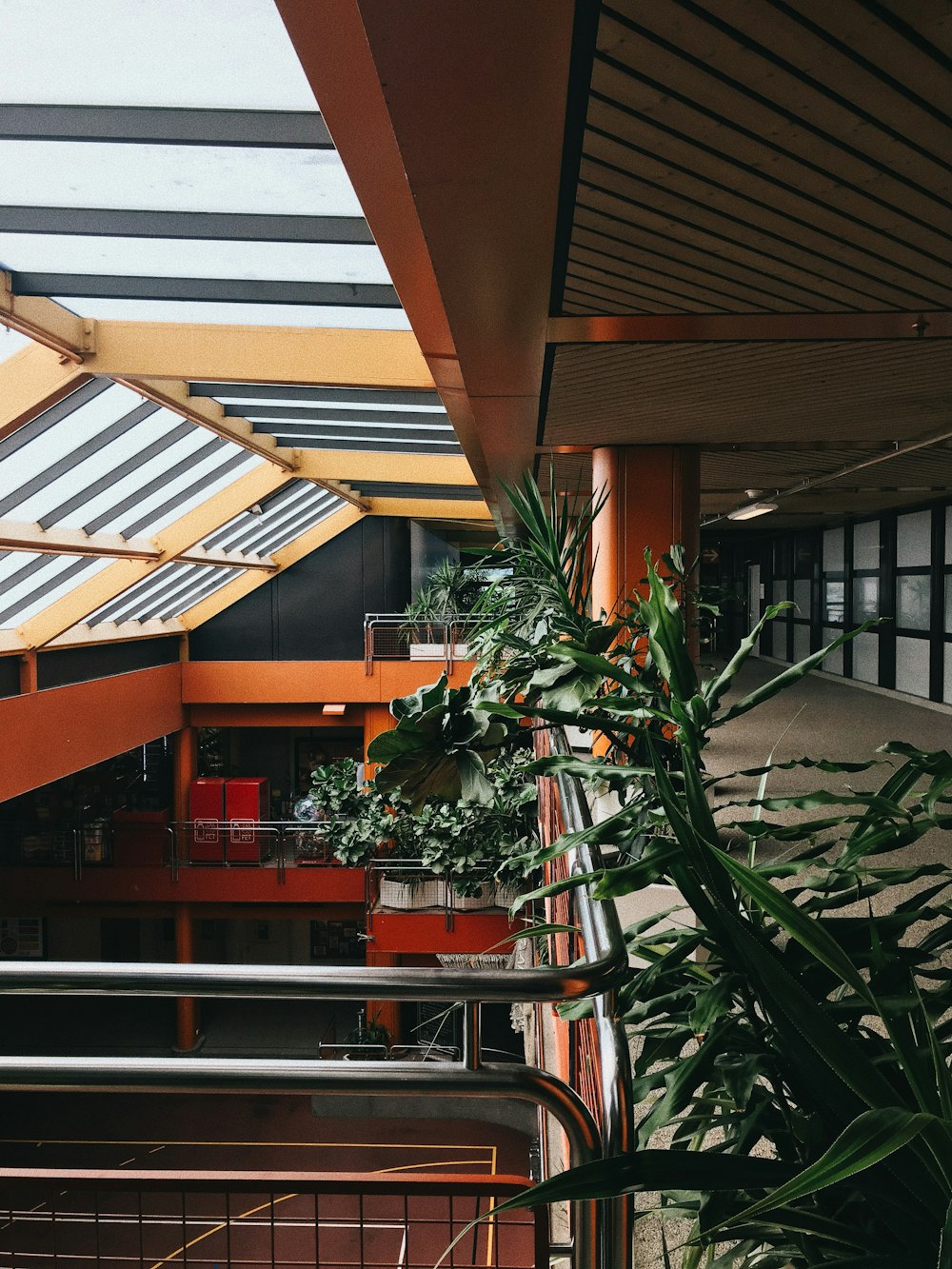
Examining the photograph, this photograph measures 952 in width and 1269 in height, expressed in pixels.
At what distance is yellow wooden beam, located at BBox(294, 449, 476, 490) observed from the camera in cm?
998

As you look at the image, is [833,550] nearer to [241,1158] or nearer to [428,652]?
[428,652]

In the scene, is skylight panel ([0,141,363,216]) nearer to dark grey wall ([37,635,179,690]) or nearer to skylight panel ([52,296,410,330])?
skylight panel ([52,296,410,330])

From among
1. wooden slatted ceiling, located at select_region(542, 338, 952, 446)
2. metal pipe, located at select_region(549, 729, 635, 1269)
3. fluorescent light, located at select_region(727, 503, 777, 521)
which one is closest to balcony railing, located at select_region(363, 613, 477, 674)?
fluorescent light, located at select_region(727, 503, 777, 521)

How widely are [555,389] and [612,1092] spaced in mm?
3815

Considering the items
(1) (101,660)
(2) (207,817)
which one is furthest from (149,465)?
(2) (207,817)

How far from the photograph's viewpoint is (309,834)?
1309cm

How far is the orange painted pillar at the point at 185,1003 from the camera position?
43.6 feet

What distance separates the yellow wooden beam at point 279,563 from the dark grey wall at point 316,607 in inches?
7.1

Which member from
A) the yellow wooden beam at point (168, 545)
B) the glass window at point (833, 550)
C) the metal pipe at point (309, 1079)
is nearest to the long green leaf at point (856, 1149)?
the metal pipe at point (309, 1079)

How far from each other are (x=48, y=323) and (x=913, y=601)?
907 cm

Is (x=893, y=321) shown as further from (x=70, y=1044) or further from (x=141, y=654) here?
(x=70, y=1044)

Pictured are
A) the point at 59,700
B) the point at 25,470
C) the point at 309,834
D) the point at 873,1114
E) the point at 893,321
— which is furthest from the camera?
the point at 309,834

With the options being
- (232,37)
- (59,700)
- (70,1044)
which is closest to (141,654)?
(59,700)

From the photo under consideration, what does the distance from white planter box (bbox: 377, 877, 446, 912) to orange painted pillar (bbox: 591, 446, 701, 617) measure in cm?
461
